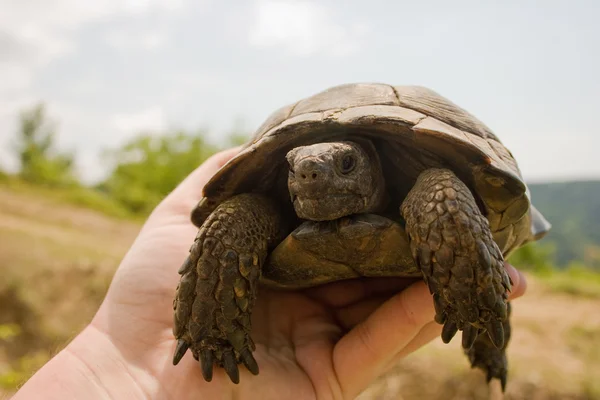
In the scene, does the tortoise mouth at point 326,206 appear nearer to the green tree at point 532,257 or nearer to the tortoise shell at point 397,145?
the tortoise shell at point 397,145

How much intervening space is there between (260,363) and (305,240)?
65 cm

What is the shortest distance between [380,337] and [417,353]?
Answer: 3058mm

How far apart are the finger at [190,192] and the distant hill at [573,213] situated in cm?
2894

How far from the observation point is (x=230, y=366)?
1.71 m

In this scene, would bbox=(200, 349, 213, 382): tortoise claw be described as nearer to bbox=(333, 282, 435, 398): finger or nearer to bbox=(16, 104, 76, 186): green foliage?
bbox=(333, 282, 435, 398): finger

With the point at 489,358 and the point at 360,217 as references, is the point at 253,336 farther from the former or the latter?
the point at 489,358

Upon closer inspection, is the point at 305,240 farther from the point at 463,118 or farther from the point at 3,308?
the point at 3,308

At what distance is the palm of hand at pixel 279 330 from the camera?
1961mm

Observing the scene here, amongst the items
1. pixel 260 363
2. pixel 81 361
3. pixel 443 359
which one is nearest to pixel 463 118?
pixel 260 363

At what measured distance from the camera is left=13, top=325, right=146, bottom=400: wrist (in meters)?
1.77

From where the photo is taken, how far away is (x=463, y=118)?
2.07m

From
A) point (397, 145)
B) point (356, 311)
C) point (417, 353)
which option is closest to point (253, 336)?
point (356, 311)

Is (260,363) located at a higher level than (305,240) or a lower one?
lower

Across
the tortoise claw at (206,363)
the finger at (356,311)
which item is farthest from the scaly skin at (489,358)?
the tortoise claw at (206,363)
